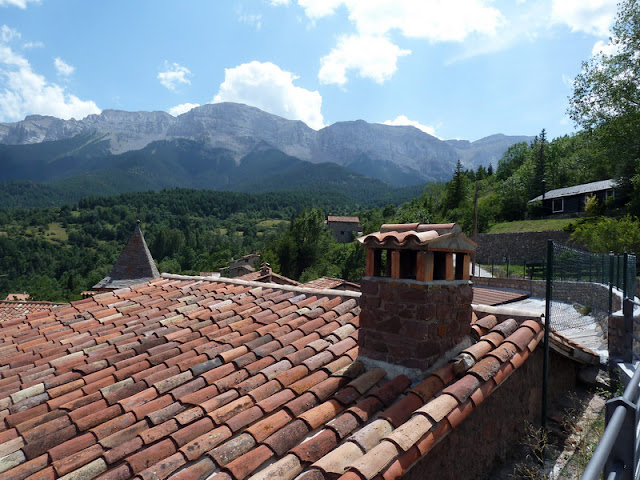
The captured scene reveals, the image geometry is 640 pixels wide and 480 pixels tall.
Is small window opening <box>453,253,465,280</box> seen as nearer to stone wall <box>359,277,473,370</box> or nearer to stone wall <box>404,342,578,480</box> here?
stone wall <box>359,277,473,370</box>

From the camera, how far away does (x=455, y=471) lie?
3.13 m

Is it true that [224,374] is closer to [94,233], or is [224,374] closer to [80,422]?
[80,422]

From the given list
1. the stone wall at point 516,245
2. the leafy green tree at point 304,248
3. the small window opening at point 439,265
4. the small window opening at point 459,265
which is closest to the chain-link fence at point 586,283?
the small window opening at point 459,265

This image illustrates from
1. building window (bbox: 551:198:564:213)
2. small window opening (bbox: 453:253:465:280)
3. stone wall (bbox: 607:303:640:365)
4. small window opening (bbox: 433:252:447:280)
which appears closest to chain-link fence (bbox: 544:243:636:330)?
stone wall (bbox: 607:303:640:365)

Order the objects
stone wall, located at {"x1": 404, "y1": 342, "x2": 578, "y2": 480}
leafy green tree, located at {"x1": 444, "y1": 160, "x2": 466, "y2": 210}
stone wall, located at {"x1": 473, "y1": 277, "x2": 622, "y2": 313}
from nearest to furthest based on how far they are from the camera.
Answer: stone wall, located at {"x1": 404, "y1": 342, "x2": 578, "y2": 480}
stone wall, located at {"x1": 473, "y1": 277, "x2": 622, "y2": 313}
leafy green tree, located at {"x1": 444, "y1": 160, "x2": 466, "y2": 210}

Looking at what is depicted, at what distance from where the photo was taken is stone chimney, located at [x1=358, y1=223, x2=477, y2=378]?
3471mm

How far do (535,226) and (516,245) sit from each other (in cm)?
547

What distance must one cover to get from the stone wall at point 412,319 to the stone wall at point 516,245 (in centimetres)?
2954

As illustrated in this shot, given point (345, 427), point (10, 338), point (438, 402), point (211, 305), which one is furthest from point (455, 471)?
point (10, 338)

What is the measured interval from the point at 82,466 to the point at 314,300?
3502 mm

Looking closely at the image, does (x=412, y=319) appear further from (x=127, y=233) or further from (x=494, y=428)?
(x=127, y=233)

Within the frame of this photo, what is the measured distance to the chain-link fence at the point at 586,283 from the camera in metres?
7.45

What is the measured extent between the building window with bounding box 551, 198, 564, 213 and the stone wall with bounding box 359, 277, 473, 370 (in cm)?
4740

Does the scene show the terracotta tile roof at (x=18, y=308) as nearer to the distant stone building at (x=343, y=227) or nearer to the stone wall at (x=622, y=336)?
the stone wall at (x=622, y=336)
